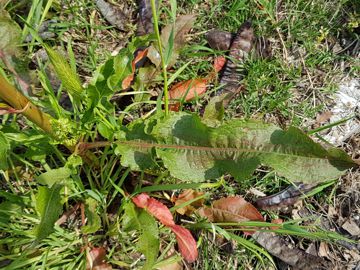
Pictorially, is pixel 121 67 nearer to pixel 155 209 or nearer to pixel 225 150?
pixel 225 150

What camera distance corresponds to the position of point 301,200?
80.9 inches

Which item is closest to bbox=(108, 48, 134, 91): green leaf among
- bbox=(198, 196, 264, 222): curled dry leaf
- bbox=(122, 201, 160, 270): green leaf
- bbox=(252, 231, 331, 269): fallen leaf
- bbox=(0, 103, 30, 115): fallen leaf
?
bbox=(0, 103, 30, 115): fallen leaf

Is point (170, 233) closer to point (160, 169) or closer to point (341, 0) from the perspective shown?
point (160, 169)

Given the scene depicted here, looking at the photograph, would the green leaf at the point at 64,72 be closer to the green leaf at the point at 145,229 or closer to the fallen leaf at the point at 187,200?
the green leaf at the point at 145,229

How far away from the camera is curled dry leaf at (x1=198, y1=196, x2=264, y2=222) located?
73.3 inches

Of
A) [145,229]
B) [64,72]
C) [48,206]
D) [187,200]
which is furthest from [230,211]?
[64,72]

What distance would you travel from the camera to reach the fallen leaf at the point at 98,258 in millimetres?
1770

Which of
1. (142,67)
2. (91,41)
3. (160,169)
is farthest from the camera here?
(91,41)

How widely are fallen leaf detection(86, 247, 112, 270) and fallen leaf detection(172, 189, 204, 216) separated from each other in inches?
13.3

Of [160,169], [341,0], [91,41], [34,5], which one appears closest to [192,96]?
[160,169]

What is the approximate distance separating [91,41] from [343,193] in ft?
4.39

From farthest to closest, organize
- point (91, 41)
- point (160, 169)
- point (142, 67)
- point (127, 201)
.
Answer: point (91, 41), point (142, 67), point (160, 169), point (127, 201)

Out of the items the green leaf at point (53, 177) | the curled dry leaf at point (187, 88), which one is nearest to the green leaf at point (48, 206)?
the green leaf at point (53, 177)

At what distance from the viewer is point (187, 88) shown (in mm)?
1991
